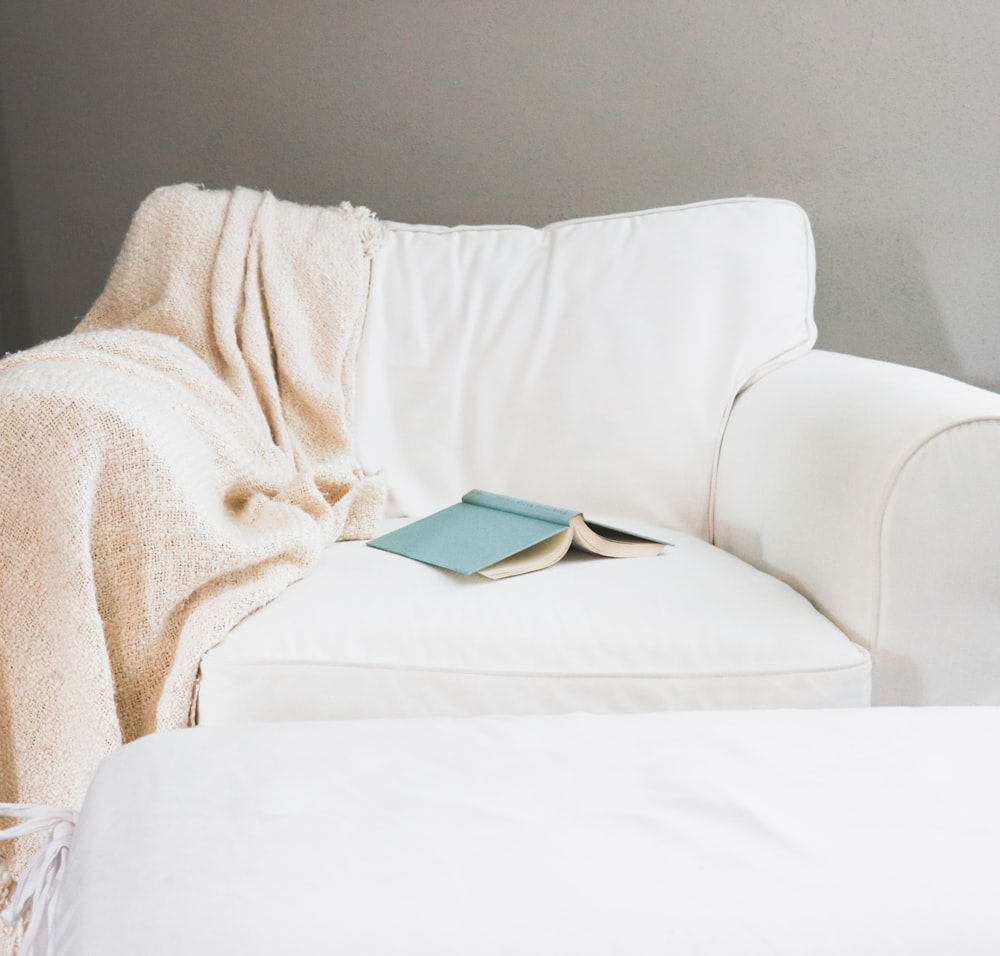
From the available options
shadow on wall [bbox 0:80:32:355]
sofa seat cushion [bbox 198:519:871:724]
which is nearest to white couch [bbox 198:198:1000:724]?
sofa seat cushion [bbox 198:519:871:724]

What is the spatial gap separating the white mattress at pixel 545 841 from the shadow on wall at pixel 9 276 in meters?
1.66

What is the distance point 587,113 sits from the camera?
6.10 ft

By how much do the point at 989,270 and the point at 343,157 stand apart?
1.23 metres

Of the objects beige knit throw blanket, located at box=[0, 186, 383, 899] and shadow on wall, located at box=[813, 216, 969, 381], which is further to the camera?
shadow on wall, located at box=[813, 216, 969, 381]

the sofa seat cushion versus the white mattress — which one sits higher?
the white mattress

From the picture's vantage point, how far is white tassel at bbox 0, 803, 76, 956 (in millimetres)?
574

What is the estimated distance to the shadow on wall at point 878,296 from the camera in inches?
73.8

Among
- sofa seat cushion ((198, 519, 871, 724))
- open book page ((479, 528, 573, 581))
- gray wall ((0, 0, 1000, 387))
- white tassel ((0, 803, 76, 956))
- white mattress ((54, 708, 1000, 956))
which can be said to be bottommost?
sofa seat cushion ((198, 519, 871, 724))

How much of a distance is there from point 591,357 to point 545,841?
1005mm

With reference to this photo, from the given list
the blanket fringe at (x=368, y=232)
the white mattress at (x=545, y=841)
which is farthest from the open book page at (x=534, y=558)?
the blanket fringe at (x=368, y=232)

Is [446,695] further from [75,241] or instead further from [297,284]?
[75,241]

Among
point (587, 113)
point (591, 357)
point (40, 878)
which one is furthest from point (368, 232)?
point (40, 878)

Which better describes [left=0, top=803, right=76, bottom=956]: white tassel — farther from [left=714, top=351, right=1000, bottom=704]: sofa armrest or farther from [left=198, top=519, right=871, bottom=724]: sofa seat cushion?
[left=714, top=351, right=1000, bottom=704]: sofa armrest

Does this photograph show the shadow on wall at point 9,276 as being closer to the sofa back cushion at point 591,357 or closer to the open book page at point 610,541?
the sofa back cushion at point 591,357
